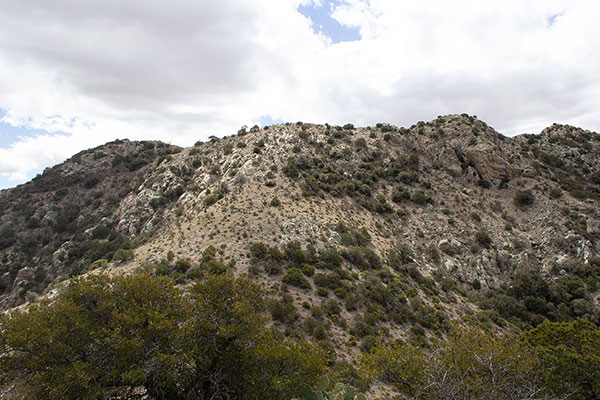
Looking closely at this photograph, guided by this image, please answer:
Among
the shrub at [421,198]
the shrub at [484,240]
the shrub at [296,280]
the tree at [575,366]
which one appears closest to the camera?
the tree at [575,366]

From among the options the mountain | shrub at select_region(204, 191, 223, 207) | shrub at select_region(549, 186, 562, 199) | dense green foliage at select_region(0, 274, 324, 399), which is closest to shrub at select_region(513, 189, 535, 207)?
the mountain

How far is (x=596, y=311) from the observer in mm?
32094

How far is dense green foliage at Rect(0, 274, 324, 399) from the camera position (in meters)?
9.93

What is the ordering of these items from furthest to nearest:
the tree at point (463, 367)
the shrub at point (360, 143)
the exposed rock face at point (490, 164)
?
the shrub at point (360, 143), the exposed rock face at point (490, 164), the tree at point (463, 367)

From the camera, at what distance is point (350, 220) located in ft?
124

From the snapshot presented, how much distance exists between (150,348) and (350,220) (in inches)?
1171

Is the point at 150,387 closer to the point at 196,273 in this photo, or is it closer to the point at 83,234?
the point at 196,273

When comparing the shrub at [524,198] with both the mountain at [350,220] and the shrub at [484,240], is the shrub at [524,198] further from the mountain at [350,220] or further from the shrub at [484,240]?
the shrub at [484,240]

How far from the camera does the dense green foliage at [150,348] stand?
9.93 m

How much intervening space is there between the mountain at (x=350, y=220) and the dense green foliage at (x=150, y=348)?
926 cm

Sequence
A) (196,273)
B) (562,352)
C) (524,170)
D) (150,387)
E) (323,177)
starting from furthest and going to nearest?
1. (524,170)
2. (323,177)
3. (196,273)
4. (562,352)
5. (150,387)

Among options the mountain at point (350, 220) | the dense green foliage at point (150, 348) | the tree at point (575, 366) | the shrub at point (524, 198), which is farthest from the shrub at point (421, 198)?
the dense green foliage at point (150, 348)

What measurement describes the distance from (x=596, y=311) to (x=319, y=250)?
32.5 meters

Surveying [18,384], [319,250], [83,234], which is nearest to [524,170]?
[319,250]
